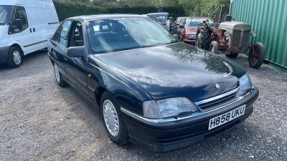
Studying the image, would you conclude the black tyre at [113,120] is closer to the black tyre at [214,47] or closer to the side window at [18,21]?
the black tyre at [214,47]

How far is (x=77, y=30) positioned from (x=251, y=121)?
3037 millimetres

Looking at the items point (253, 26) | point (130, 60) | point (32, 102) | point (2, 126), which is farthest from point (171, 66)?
point (253, 26)

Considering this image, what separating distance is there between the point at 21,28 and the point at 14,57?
945mm

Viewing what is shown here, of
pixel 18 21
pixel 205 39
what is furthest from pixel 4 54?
pixel 205 39

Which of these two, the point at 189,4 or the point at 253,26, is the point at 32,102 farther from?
the point at 189,4

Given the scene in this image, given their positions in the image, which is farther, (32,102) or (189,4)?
(189,4)

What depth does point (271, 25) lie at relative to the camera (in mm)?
7422

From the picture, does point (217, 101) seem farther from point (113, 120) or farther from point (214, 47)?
point (214, 47)

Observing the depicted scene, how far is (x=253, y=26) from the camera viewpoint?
340 inches

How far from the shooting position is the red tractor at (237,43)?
280 inches

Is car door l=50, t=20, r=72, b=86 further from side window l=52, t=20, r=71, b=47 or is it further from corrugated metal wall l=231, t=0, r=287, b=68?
corrugated metal wall l=231, t=0, r=287, b=68

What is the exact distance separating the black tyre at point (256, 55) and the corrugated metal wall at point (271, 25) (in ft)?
1.53

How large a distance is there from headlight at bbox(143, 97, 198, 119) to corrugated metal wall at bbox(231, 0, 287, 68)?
5105 mm

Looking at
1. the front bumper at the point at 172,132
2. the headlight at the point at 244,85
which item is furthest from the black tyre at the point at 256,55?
the front bumper at the point at 172,132
